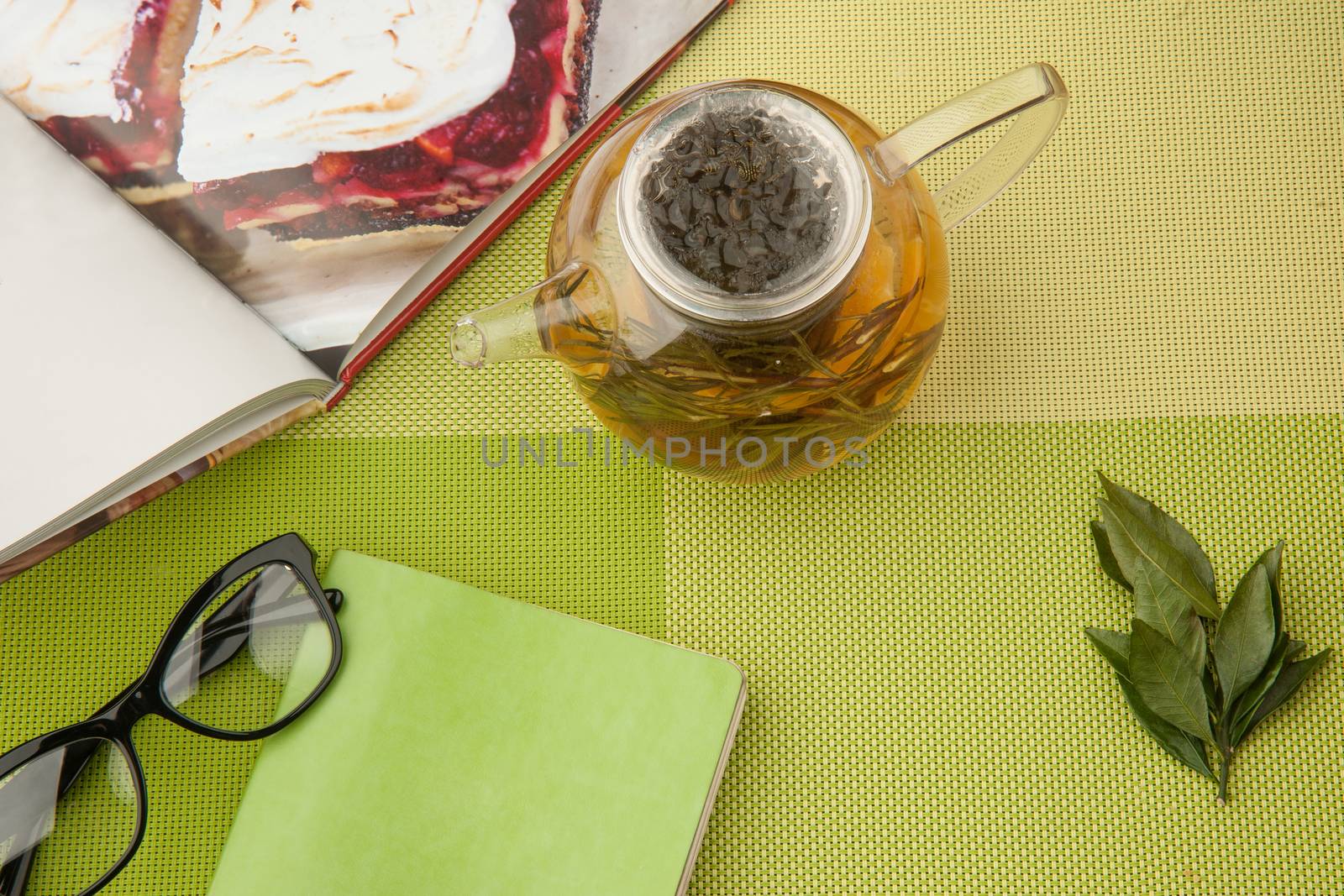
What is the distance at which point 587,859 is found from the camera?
52 centimetres

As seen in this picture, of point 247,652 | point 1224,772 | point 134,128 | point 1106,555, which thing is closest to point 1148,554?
point 1106,555

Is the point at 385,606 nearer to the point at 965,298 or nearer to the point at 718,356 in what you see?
the point at 718,356

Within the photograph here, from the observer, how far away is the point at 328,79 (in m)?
0.57

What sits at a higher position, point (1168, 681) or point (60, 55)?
point (60, 55)

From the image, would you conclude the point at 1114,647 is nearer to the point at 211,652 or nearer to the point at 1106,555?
the point at 1106,555

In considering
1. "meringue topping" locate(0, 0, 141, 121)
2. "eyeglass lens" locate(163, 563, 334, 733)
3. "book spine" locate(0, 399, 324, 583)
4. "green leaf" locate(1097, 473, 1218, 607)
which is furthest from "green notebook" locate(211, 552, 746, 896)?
"meringue topping" locate(0, 0, 141, 121)

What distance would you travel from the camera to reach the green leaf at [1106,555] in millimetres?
539

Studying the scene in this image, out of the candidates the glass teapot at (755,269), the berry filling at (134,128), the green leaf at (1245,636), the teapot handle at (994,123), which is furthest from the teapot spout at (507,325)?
the green leaf at (1245,636)

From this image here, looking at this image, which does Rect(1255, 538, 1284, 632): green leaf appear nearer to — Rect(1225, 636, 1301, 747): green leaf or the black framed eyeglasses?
Rect(1225, 636, 1301, 747): green leaf

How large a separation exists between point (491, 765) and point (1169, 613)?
0.39 meters

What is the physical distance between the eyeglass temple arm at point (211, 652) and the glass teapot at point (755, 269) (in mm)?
257

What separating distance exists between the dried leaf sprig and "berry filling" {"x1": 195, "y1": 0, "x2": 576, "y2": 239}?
399 millimetres

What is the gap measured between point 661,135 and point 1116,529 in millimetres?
351

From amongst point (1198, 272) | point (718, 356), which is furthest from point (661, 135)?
point (1198, 272)
